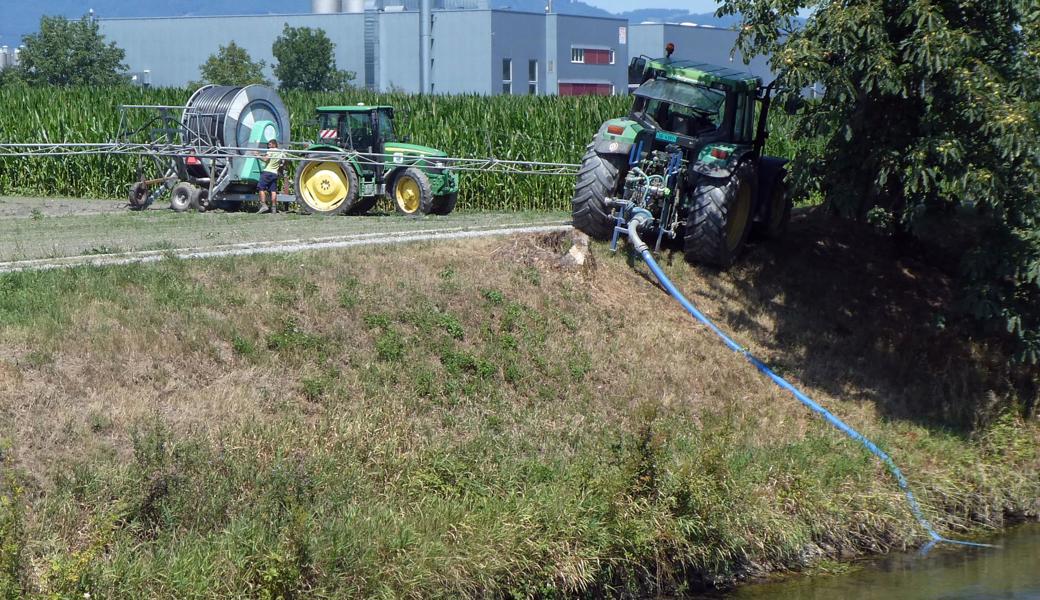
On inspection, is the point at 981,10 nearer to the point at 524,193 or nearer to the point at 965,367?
the point at 965,367

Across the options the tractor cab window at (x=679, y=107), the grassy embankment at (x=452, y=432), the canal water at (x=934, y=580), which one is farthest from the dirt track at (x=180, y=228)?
the canal water at (x=934, y=580)

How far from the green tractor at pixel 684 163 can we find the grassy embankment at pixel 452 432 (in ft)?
2.69

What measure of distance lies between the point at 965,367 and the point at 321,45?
54662 mm

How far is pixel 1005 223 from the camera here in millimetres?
12695

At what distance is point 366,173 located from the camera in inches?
816

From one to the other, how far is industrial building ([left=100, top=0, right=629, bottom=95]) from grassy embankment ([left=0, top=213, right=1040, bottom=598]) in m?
45.6

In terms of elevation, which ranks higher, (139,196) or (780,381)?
(139,196)

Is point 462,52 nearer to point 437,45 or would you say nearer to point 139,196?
point 437,45

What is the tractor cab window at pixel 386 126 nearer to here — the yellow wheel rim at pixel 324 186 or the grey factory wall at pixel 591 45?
the yellow wheel rim at pixel 324 186

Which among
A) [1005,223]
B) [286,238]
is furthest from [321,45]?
[1005,223]

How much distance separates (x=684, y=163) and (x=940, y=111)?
11.4 feet

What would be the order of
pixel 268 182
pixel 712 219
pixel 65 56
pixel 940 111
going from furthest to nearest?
pixel 65 56 < pixel 268 182 < pixel 712 219 < pixel 940 111

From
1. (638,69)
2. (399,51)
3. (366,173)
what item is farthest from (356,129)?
(399,51)

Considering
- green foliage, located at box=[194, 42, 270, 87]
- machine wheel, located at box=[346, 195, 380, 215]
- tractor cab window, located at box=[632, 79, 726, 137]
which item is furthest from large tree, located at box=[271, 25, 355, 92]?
tractor cab window, located at box=[632, 79, 726, 137]
